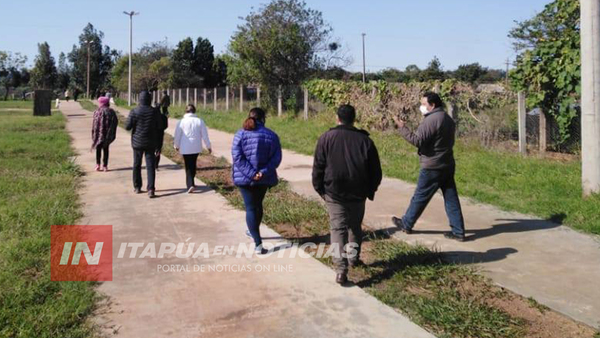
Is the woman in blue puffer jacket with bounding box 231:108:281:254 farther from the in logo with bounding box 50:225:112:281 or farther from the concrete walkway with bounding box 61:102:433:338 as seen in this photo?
the in logo with bounding box 50:225:112:281

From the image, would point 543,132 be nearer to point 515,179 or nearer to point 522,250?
point 515,179

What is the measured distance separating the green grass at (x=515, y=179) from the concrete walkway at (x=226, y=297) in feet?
11.0

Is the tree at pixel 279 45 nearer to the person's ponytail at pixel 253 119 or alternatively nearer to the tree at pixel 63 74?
the person's ponytail at pixel 253 119

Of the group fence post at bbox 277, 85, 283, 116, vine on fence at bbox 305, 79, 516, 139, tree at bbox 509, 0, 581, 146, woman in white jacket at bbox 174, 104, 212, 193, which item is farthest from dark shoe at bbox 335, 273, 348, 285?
fence post at bbox 277, 85, 283, 116

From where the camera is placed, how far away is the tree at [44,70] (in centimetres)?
8450

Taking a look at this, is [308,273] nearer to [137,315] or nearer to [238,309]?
[238,309]

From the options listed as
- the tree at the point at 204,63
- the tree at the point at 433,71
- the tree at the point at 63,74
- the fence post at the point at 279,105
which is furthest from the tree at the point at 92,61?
the fence post at the point at 279,105

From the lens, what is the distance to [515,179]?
8.22 metres

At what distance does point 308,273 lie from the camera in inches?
180

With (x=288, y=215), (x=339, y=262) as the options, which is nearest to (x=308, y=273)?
(x=339, y=262)

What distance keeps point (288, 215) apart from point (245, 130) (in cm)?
169

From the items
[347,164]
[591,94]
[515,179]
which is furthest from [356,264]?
[515,179]

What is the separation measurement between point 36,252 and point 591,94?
6843 mm

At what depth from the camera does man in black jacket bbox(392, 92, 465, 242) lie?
17.8ft
